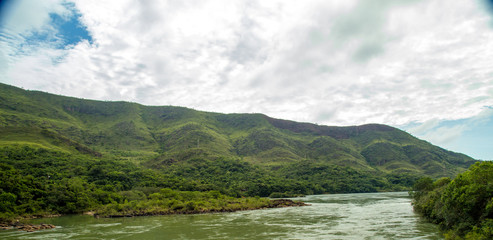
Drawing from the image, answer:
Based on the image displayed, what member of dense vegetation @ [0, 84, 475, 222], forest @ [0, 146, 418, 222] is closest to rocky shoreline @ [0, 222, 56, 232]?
forest @ [0, 146, 418, 222]

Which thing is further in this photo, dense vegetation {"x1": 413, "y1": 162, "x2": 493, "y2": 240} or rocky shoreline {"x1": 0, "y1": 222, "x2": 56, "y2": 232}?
rocky shoreline {"x1": 0, "y1": 222, "x2": 56, "y2": 232}

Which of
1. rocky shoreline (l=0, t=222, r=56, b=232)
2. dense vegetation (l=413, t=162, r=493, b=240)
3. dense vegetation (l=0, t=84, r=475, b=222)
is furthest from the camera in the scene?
dense vegetation (l=0, t=84, r=475, b=222)

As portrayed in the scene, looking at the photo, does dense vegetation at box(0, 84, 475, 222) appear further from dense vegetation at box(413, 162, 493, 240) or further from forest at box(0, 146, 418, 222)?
dense vegetation at box(413, 162, 493, 240)

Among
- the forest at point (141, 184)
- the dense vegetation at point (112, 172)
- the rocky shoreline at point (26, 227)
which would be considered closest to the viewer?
the rocky shoreline at point (26, 227)

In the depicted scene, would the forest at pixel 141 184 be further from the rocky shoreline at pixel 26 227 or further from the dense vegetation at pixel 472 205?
the dense vegetation at pixel 472 205

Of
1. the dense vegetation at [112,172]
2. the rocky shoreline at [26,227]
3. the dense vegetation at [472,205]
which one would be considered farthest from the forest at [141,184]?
the dense vegetation at [472,205]

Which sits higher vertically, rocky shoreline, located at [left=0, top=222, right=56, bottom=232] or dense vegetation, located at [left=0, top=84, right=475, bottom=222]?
dense vegetation, located at [left=0, top=84, right=475, bottom=222]

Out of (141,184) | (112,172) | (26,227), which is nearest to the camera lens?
(26,227)

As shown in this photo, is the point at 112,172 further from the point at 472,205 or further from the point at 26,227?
the point at 472,205

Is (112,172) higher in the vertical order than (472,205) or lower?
higher

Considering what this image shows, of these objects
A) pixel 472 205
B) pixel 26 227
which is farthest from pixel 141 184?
pixel 472 205

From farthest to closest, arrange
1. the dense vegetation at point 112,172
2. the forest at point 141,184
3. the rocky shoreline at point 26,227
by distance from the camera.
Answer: the dense vegetation at point 112,172
the forest at point 141,184
the rocky shoreline at point 26,227

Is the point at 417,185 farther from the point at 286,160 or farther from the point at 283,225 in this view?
the point at 286,160

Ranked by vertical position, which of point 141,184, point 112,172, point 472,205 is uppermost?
point 112,172
